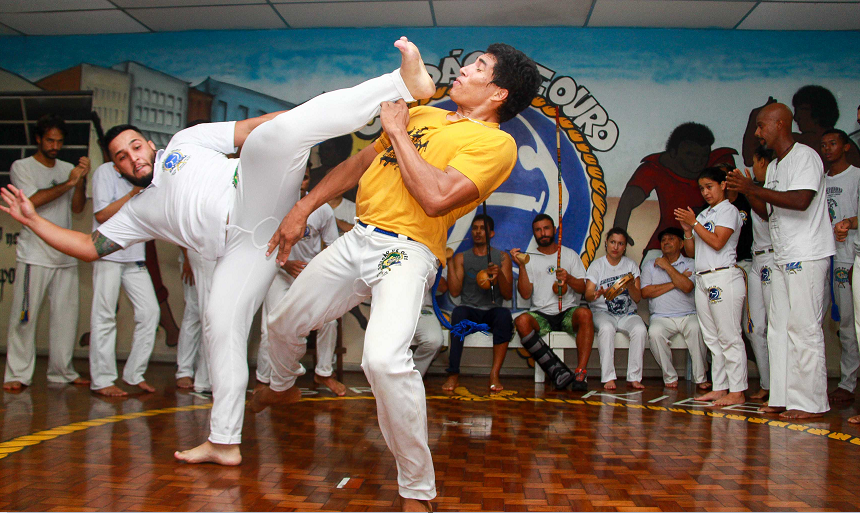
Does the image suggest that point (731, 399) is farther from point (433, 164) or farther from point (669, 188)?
point (433, 164)

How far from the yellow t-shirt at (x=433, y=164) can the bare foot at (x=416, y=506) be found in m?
0.85

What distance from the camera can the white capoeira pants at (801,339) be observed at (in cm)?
365

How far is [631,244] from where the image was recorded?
5.71 m

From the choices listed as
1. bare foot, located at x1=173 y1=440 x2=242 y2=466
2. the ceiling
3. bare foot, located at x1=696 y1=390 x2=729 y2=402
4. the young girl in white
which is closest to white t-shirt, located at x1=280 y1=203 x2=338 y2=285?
bare foot, located at x1=173 y1=440 x2=242 y2=466

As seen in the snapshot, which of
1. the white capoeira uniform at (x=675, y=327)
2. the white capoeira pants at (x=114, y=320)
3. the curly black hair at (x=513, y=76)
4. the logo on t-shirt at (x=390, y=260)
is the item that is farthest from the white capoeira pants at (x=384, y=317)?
the white capoeira uniform at (x=675, y=327)

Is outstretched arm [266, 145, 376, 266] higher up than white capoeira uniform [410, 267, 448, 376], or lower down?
higher up

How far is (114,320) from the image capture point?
174 inches

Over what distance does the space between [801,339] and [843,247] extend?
56.2 inches

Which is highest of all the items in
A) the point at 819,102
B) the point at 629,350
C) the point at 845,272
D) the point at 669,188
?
the point at 819,102

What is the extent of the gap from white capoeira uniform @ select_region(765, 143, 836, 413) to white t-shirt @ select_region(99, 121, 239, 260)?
130 inches

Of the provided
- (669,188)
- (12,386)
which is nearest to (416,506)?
(12,386)

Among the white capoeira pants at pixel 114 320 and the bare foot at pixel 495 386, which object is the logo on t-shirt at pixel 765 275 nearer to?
the bare foot at pixel 495 386

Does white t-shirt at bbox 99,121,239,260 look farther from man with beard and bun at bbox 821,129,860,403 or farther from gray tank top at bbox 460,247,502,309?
man with beard and bun at bbox 821,129,860,403

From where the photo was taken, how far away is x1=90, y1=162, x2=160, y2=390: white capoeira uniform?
4.29 metres
